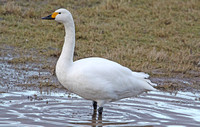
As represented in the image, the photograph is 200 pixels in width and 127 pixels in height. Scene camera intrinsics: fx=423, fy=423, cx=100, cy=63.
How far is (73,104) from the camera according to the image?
23.7 ft

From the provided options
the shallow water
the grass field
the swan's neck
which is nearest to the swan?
the swan's neck

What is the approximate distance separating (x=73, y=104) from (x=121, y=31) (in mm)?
5547

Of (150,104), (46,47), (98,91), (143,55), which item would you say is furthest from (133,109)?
(46,47)

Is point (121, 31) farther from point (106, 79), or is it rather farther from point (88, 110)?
point (106, 79)

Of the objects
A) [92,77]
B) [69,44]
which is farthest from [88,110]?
[69,44]

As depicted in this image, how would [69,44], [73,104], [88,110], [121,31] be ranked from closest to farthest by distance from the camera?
[69,44], [88,110], [73,104], [121,31]

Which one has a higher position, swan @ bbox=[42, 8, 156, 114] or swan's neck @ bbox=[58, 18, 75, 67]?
swan's neck @ bbox=[58, 18, 75, 67]

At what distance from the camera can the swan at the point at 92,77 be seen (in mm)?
6254

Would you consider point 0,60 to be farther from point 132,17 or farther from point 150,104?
point 132,17

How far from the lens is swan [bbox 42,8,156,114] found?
6.25 m

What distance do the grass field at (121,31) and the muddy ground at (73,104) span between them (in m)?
1.04

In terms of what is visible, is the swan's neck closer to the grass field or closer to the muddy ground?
the muddy ground

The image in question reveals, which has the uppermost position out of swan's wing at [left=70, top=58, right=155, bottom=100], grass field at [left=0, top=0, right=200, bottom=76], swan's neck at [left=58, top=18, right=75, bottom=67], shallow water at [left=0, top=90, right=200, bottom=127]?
grass field at [left=0, top=0, right=200, bottom=76]

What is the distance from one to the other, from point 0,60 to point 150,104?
3842 millimetres
